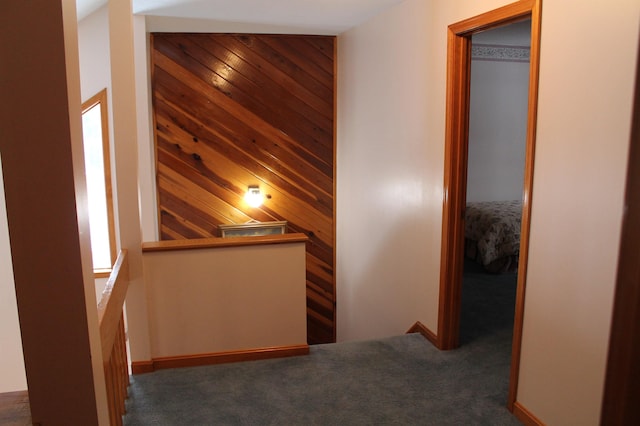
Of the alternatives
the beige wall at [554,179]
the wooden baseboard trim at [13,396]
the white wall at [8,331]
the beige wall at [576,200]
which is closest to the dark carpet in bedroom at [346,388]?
the beige wall at [554,179]

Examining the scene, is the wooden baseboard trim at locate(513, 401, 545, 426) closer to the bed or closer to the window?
the bed

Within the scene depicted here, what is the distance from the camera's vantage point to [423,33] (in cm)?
314

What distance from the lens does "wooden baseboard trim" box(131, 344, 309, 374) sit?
2.83 m

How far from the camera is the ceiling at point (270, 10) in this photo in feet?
11.8

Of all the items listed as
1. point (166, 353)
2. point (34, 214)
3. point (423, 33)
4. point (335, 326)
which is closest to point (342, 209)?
point (335, 326)

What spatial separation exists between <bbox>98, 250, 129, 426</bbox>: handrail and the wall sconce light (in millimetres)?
2199

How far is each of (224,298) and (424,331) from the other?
1350 millimetres

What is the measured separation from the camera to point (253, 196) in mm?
4805

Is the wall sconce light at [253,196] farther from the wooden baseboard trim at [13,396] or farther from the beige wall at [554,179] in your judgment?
the wooden baseboard trim at [13,396]

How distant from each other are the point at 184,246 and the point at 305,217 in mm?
2329

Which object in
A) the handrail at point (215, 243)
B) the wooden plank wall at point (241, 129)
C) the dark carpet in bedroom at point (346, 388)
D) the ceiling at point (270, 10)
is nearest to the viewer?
the dark carpet in bedroom at point (346, 388)

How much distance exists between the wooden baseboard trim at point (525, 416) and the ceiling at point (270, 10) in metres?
2.68

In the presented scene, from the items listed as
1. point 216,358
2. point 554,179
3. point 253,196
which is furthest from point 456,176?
point 253,196

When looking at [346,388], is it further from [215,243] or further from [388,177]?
[388,177]
